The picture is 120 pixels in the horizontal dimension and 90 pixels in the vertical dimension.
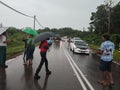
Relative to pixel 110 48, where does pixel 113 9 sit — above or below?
above

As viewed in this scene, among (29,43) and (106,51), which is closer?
(106,51)

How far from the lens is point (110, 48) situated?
9.61 m

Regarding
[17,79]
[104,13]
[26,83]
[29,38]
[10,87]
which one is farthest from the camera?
[104,13]

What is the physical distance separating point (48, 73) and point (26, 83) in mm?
2453

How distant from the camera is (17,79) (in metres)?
10.2

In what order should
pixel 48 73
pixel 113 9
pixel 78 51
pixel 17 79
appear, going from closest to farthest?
pixel 17 79, pixel 48 73, pixel 78 51, pixel 113 9

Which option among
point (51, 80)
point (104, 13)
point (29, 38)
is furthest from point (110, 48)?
point (104, 13)

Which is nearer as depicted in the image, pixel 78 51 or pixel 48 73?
pixel 48 73

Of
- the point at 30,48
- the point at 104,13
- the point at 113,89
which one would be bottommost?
the point at 113,89

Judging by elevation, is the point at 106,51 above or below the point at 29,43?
below

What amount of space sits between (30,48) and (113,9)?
173 feet

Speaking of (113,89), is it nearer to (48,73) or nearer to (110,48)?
(110,48)

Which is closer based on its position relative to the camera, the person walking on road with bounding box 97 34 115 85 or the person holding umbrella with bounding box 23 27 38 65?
the person walking on road with bounding box 97 34 115 85

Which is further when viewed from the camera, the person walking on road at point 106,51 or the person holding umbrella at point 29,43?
the person holding umbrella at point 29,43
